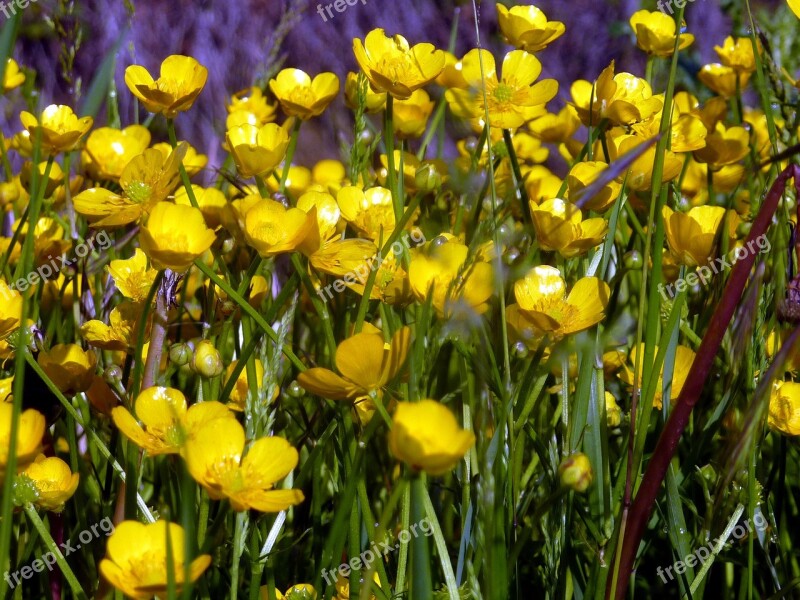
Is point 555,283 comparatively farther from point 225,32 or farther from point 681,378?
point 225,32

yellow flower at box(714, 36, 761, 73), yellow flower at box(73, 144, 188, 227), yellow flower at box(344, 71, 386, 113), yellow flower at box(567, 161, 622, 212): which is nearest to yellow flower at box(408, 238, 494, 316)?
yellow flower at box(567, 161, 622, 212)

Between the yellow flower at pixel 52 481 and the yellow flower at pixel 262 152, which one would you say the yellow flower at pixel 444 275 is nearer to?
the yellow flower at pixel 262 152

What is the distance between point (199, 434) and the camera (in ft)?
2.18

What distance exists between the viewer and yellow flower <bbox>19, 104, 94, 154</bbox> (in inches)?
42.4

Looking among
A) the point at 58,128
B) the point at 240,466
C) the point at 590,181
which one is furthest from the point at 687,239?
the point at 58,128

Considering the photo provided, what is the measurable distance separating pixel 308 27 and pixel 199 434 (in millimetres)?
3638

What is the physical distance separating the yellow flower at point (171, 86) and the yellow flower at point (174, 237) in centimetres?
21

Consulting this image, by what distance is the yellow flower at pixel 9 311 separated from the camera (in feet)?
2.80

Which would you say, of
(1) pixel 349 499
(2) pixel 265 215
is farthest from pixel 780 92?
(1) pixel 349 499

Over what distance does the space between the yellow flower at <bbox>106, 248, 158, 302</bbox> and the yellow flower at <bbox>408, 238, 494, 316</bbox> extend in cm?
33

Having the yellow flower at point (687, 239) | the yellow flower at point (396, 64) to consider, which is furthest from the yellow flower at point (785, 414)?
the yellow flower at point (396, 64)

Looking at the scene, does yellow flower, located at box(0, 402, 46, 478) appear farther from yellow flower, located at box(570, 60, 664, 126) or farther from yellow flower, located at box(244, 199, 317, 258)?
yellow flower, located at box(570, 60, 664, 126)

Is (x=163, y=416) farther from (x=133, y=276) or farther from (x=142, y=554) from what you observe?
(x=133, y=276)

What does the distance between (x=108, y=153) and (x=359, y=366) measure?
0.75 metres
